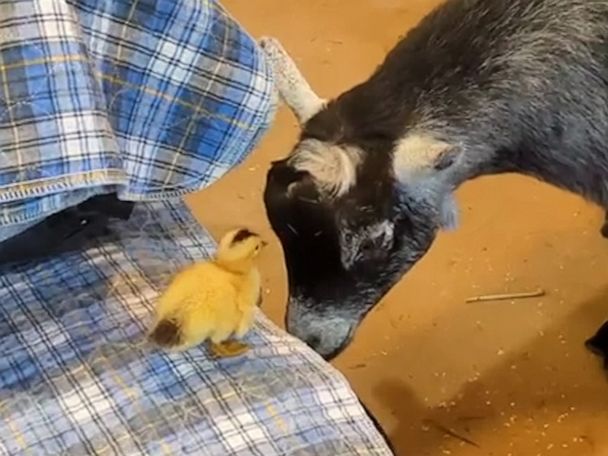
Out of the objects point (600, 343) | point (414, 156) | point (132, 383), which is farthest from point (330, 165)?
point (600, 343)

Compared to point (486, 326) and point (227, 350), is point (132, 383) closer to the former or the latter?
point (227, 350)

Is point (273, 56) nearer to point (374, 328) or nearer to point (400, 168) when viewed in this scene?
point (400, 168)

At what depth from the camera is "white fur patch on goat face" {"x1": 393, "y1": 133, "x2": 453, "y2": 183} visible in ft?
4.34

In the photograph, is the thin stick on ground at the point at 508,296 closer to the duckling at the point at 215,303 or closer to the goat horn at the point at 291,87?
the goat horn at the point at 291,87

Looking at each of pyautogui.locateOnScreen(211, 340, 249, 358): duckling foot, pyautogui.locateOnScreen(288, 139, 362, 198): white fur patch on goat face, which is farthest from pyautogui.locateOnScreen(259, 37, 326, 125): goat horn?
pyautogui.locateOnScreen(211, 340, 249, 358): duckling foot

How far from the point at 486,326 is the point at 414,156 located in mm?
506

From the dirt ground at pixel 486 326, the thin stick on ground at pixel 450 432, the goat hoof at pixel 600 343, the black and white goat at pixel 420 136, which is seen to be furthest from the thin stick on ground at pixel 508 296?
the black and white goat at pixel 420 136

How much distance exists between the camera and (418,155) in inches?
52.1

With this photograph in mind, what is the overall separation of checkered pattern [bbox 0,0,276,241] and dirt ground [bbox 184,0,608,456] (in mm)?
661

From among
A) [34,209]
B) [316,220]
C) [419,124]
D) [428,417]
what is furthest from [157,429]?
[428,417]

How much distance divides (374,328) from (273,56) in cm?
51

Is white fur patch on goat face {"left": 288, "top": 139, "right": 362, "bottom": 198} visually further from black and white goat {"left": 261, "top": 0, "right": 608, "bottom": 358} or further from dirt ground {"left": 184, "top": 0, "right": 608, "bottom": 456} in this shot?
dirt ground {"left": 184, "top": 0, "right": 608, "bottom": 456}

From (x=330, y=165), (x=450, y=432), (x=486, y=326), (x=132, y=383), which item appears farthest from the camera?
(x=486, y=326)

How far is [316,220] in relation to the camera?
1.29 metres
